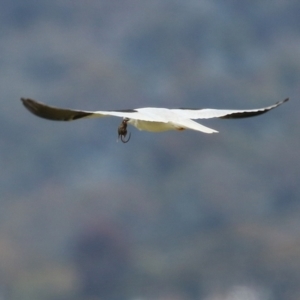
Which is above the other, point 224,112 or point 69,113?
point 224,112

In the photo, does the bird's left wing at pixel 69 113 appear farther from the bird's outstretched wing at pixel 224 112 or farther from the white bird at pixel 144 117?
the bird's outstretched wing at pixel 224 112

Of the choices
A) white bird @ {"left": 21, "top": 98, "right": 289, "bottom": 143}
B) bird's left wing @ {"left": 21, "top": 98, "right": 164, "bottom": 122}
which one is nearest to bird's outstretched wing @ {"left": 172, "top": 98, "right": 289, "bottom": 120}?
white bird @ {"left": 21, "top": 98, "right": 289, "bottom": 143}

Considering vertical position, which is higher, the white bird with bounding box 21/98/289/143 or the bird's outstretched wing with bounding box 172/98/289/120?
the bird's outstretched wing with bounding box 172/98/289/120

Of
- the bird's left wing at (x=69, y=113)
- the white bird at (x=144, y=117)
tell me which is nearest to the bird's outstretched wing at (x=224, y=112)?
the white bird at (x=144, y=117)

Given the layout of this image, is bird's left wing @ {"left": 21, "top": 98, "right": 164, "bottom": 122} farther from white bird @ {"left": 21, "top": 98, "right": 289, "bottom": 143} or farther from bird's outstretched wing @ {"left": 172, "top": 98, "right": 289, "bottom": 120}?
bird's outstretched wing @ {"left": 172, "top": 98, "right": 289, "bottom": 120}

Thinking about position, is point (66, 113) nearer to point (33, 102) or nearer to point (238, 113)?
point (33, 102)

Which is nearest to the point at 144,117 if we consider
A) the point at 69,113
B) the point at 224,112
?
the point at 69,113

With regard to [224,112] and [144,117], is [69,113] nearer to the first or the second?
[144,117]

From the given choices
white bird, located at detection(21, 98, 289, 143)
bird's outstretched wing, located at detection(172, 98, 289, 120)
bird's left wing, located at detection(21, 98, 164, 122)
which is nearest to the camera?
bird's left wing, located at detection(21, 98, 164, 122)
